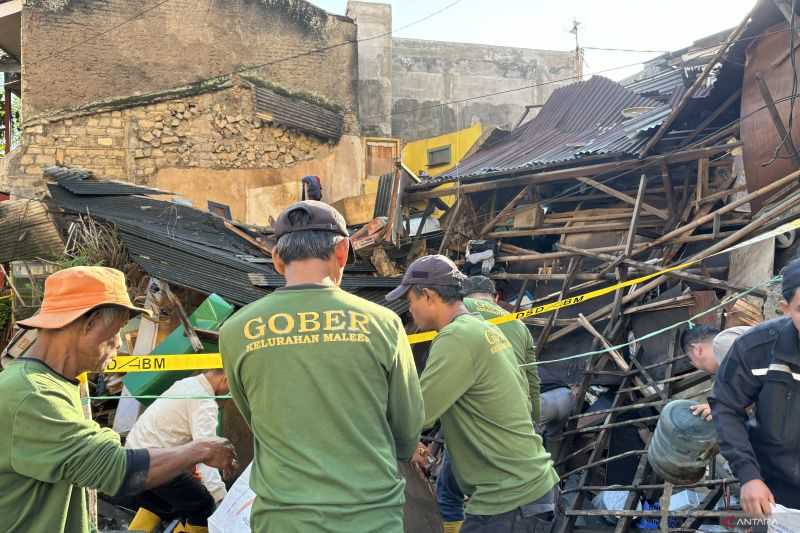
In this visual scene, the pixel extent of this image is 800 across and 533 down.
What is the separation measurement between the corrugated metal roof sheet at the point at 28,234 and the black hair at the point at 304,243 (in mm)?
7382

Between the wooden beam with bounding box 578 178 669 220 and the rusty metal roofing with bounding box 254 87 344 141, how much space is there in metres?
8.86

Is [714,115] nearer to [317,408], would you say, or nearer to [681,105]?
[681,105]

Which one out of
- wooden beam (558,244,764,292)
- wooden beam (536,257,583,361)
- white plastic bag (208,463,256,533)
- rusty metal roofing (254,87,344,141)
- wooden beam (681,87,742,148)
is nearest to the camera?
white plastic bag (208,463,256,533)

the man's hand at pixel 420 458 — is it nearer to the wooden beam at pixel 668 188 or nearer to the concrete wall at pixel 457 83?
the wooden beam at pixel 668 188

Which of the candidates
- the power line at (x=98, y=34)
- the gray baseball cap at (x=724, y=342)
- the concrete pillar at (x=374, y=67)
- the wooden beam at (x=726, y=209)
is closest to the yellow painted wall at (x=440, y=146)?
the concrete pillar at (x=374, y=67)

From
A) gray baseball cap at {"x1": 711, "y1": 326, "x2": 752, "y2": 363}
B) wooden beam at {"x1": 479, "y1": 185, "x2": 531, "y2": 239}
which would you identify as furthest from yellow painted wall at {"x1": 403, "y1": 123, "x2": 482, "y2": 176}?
gray baseball cap at {"x1": 711, "y1": 326, "x2": 752, "y2": 363}

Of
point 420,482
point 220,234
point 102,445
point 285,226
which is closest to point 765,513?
point 420,482

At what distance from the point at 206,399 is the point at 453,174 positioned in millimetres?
6852

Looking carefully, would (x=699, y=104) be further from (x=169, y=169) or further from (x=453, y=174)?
(x=169, y=169)

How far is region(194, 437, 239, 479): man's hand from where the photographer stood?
8.93ft

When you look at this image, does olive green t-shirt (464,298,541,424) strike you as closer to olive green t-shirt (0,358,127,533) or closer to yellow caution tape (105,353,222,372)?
yellow caution tape (105,353,222,372)

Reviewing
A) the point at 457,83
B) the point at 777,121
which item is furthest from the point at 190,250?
the point at 457,83

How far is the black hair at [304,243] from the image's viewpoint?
2369 millimetres

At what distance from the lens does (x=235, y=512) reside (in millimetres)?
3168
